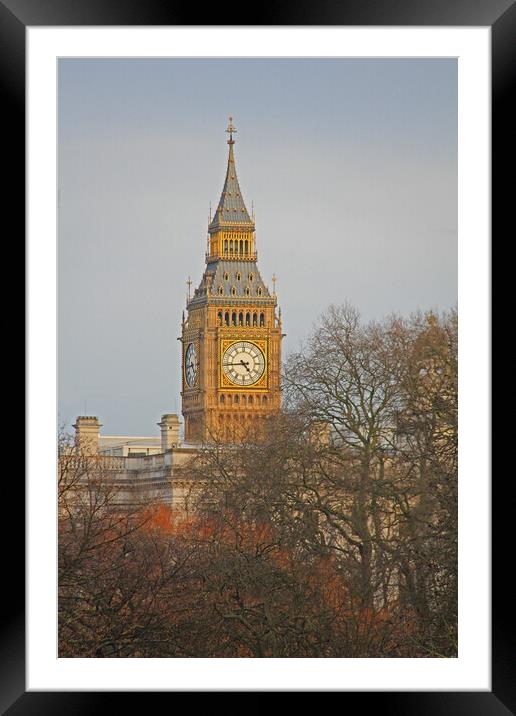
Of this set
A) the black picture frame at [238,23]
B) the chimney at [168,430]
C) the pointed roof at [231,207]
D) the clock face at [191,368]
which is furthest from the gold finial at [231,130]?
the black picture frame at [238,23]

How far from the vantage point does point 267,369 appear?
141 feet

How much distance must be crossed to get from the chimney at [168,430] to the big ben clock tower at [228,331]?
9423 mm

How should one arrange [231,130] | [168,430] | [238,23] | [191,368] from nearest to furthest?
[238,23]
[168,430]
[231,130]
[191,368]

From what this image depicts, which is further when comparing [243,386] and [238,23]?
[243,386]

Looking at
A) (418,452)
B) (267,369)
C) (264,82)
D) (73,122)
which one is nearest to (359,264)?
(264,82)

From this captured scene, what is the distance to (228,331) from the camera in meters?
47.7

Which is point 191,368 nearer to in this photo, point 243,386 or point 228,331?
point 243,386

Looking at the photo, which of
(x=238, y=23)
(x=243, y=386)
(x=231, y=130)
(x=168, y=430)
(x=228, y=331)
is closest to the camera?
(x=238, y=23)

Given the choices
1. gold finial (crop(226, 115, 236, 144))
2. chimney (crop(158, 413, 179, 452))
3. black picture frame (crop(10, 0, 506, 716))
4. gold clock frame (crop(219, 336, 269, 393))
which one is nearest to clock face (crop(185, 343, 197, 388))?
gold clock frame (crop(219, 336, 269, 393))

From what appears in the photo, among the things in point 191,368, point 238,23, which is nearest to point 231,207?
point 191,368

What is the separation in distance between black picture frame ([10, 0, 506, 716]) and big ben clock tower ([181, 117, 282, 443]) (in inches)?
1606

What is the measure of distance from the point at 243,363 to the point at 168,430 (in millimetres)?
13659
